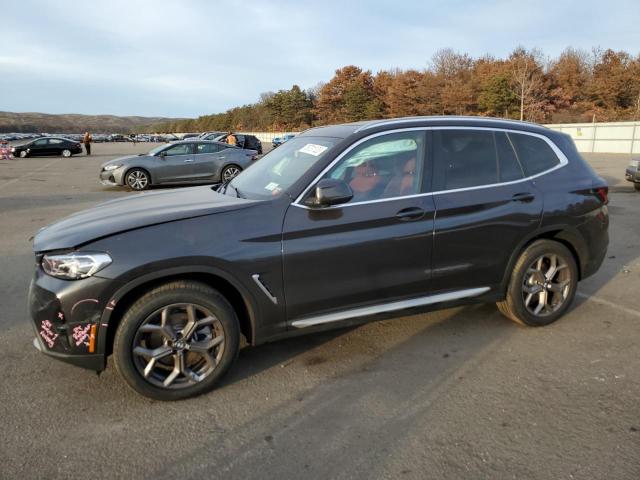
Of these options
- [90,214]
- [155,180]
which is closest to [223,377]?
[90,214]

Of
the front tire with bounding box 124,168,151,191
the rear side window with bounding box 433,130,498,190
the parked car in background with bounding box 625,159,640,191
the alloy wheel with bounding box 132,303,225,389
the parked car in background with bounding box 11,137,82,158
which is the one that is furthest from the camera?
the parked car in background with bounding box 11,137,82,158

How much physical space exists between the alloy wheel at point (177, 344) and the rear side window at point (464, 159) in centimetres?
200

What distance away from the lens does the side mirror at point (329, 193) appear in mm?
3230

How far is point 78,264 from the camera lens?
9.57 ft

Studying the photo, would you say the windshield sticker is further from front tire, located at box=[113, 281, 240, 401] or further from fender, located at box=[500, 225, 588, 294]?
fender, located at box=[500, 225, 588, 294]

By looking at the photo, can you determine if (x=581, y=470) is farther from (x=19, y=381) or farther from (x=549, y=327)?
(x=19, y=381)

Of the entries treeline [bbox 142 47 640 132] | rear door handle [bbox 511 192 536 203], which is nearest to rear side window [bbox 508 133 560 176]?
rear door handle [bbox 511 192 536 203]

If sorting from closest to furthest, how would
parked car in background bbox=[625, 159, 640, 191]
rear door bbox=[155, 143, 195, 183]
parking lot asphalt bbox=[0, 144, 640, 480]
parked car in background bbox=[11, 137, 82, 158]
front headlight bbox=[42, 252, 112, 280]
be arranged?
parking lot asphalt bbox=[0, 144, 640, 480]
front headlight bbox=[42, 252, 112, 280]
parked car in background bbox=[625, 159, 640, 191]
rear door bbox=[155, 143, 195, 183]
parked car in background bbox=[11, 137, 82, 158]

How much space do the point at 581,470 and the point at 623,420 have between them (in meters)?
0.63

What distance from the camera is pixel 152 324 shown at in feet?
10.0

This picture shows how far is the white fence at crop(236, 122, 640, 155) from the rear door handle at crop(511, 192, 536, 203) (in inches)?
1274

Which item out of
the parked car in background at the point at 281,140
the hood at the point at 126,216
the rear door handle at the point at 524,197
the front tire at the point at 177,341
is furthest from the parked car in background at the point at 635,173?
the front tire at the point at 177,341

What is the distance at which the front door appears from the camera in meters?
3.29

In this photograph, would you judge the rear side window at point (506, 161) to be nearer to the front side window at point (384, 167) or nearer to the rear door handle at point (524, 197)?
the rear door handle at point (524, 197)
